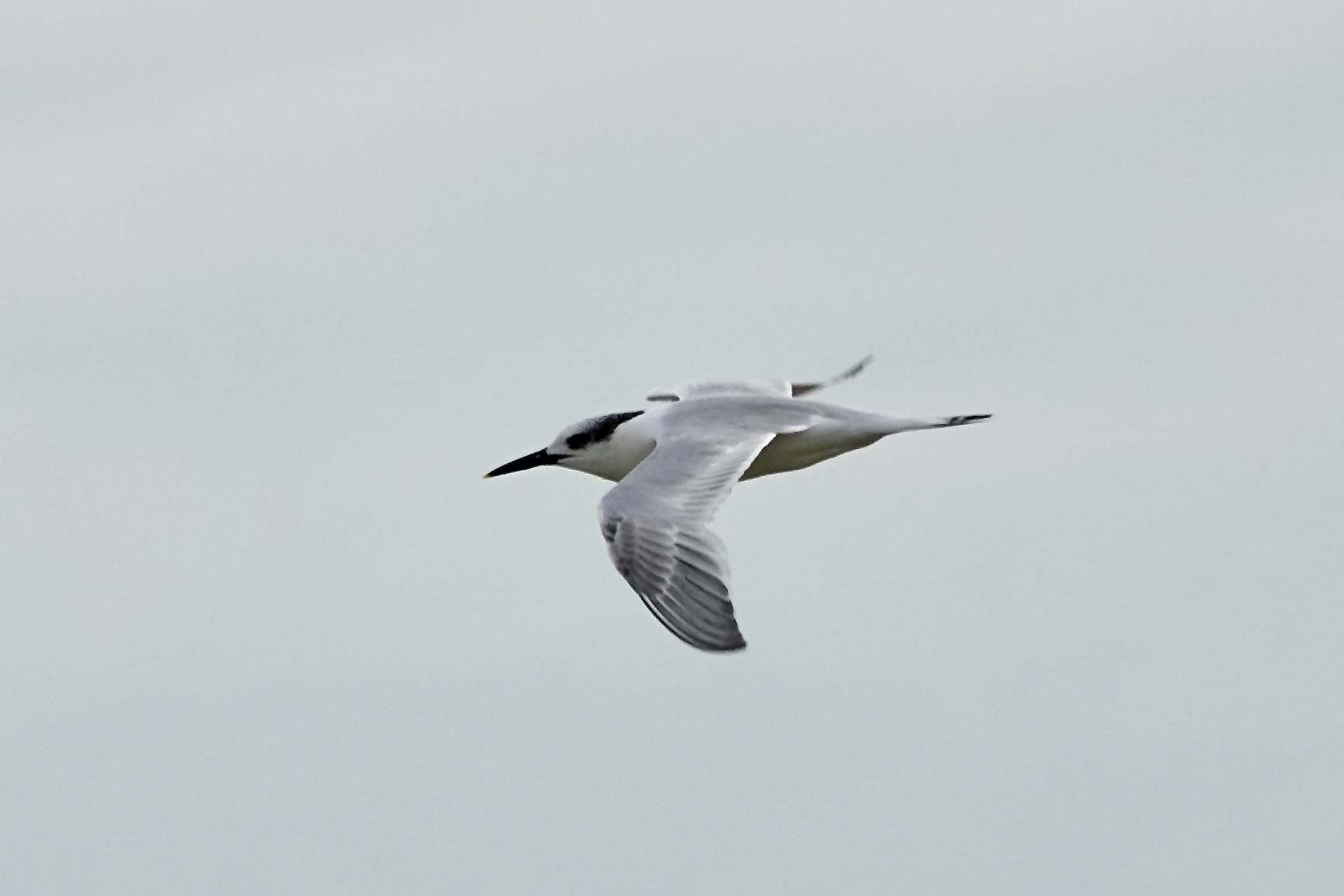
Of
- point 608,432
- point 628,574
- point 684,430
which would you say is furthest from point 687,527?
point 608,432

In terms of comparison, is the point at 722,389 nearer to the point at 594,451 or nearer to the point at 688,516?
the point at 594,451

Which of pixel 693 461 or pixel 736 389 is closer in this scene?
pixel 693 461

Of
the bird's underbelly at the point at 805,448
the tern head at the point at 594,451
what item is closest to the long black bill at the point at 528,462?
the tern head at the point at 594,451

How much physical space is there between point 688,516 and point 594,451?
15.8ft

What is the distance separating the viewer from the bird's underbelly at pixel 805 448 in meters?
27.6

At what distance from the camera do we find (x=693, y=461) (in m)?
26.1

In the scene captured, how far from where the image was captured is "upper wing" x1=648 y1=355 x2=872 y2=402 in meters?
30.6

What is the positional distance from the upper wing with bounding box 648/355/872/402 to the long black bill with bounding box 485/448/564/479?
4.70 feet

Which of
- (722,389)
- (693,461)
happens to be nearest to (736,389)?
(722,389)

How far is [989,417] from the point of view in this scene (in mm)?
27703

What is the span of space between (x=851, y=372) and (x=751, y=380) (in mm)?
1497

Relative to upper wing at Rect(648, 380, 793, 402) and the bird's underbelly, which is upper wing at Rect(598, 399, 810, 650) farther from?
upper wing at Rect(648, 380, 793, 402)

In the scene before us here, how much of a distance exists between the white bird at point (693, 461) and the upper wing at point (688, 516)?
0.04 feet

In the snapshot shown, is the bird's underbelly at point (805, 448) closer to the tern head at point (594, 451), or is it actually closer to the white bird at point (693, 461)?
the white bird at point (693, 461)
